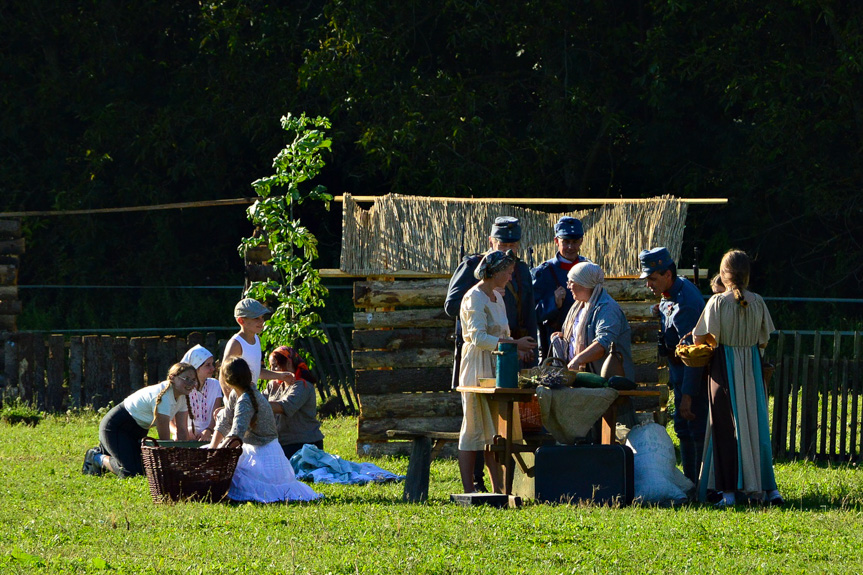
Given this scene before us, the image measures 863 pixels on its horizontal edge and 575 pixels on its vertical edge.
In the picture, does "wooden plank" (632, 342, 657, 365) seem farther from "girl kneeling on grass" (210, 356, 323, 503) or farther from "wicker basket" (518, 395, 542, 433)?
"girl kneeling on grass" (210, 356, 323, 503)

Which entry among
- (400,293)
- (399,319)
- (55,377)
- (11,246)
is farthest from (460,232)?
(11,246)

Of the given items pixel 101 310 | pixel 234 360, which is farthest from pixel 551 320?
pixel 101 310

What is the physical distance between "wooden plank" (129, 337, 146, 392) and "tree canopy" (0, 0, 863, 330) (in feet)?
17.0

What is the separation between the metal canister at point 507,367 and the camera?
8.27 meters

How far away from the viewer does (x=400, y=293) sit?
11.7 metres

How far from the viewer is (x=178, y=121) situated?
21.2 m

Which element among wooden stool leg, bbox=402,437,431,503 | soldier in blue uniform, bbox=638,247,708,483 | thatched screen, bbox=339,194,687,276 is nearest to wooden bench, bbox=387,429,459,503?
wooden stool leg, bbox=402,437,431,503

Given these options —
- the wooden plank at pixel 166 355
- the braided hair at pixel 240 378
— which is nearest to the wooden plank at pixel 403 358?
the braided hair at pixel 240 378

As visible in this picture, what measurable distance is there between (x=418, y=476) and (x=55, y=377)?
7941 mm

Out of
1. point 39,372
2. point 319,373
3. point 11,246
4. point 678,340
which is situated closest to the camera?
point 678,340

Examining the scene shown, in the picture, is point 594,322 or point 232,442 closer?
point 232,442

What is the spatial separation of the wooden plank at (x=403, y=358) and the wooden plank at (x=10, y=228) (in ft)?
23.5

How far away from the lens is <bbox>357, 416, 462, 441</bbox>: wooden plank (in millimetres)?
11586

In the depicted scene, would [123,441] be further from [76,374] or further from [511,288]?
[76,374]
